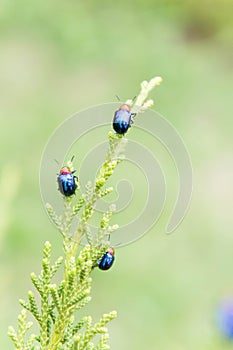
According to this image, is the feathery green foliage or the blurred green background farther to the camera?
the blurred green background

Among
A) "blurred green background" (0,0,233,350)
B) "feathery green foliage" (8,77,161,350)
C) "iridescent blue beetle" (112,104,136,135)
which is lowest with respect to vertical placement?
"feathery green foliage" (8,77,161,350)

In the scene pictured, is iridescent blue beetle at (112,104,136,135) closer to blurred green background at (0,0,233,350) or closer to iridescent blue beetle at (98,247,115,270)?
iridescent blue beetle at (98,247,115,270)

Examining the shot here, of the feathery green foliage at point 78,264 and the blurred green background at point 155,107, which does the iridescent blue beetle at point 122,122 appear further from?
the blurred green background at point 155,107

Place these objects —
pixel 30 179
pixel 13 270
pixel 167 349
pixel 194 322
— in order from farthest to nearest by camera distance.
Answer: pixel 30 179, pixel 13 270, pixel 194 322, pixel 167 349

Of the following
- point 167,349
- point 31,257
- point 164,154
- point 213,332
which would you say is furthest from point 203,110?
point 213,332

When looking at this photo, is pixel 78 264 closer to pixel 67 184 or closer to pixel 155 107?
pixel 67 184

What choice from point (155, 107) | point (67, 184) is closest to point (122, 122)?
point (67, 184)

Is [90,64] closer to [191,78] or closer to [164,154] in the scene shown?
[191,78]

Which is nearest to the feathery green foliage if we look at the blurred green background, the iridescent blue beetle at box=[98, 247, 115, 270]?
the iridescent blue beetle at box=[98, 247, 115, 270]
